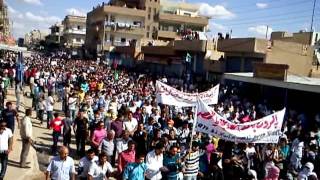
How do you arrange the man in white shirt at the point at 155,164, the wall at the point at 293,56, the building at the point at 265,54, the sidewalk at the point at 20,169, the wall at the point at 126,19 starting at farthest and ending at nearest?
1. the wall at the point at 126,19
2. the wall at the point at 293,56
3. the building at the point at 265,54
4. the sidewalk at the point at 20,169
5. the man in white shirt at the point at 155,164

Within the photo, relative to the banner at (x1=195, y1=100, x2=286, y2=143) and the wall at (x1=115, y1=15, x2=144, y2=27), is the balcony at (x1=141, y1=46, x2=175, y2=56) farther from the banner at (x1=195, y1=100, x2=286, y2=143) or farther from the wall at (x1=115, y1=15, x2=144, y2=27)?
the banner at (x1=195, y1=100, x2=286, y2=143)

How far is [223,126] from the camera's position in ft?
33.8

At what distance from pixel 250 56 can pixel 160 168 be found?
71.3ft

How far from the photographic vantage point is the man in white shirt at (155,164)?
9.13 metres

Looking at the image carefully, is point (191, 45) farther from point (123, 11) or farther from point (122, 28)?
point (123, 11)

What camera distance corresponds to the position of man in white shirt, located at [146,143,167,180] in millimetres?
9133

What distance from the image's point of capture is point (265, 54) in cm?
2845

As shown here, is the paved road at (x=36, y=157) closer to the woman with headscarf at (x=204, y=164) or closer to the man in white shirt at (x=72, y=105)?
the man in white shirt at (x=72, y=105)

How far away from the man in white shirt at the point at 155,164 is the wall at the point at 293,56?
20583mm

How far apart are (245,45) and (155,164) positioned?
68.9ft

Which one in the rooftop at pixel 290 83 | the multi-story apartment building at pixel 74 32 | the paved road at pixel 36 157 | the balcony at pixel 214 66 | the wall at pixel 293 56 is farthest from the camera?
the multi-story apartment building at pixel 74 32

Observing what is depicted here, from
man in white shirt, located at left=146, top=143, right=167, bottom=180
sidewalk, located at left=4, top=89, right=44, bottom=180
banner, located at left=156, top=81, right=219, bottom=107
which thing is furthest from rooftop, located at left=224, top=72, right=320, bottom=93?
man in white shirt, located at left=146, top=143, right=167, bottom=180

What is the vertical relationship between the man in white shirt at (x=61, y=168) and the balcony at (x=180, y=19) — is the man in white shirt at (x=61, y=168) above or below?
below

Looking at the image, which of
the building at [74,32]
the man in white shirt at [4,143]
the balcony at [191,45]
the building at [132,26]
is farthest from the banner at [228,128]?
the building at [74,32]
